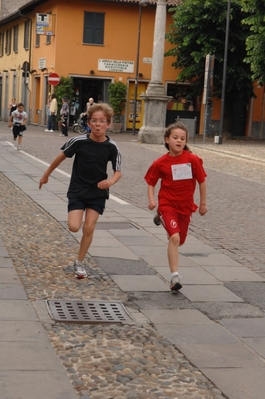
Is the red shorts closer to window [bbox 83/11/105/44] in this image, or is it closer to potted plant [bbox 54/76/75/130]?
potted plant [bbox 54/76/75/130]

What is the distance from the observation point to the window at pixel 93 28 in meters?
44.3

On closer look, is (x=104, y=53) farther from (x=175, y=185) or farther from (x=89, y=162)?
(x=175, y=185)

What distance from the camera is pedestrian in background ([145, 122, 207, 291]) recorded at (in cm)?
719

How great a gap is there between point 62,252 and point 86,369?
390cm

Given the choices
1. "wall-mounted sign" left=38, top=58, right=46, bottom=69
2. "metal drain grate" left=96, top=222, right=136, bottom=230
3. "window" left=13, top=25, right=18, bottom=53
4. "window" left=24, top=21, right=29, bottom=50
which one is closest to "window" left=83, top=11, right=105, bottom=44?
"wall-mounted sign" left=38, top=58, right=46, bottom=69

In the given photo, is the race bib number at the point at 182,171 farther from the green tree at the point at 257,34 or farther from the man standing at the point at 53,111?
the man standing at the point at 53,111

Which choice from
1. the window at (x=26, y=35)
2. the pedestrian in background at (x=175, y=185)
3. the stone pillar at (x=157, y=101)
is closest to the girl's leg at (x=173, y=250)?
the pedestrian in background at (x=175, y=185)

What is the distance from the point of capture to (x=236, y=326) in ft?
19.7

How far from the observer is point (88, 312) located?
6.31 metres

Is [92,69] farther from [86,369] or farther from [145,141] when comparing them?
[86,369]

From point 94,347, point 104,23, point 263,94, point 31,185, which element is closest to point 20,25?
point 104,23

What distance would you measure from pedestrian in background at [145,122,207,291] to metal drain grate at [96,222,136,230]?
329 centimetres

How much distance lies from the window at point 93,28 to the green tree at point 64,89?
2.70 meters

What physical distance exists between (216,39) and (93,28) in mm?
8966
